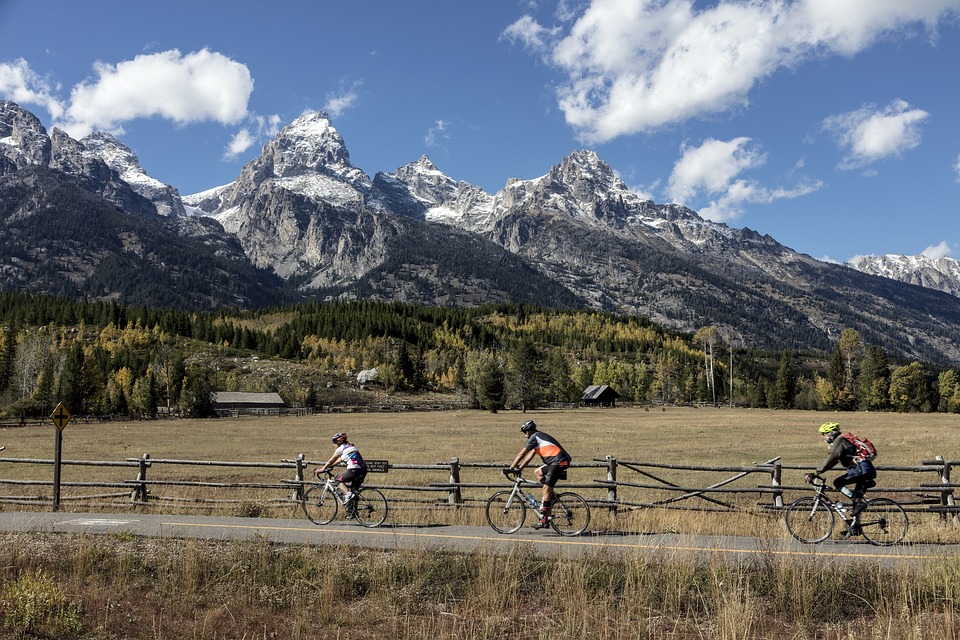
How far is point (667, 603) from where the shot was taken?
28.9 feet

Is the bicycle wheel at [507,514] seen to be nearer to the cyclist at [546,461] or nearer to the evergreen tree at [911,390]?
the cyclist at [546,461]

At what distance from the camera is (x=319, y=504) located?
632 inches

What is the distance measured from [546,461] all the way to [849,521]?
6827 mm

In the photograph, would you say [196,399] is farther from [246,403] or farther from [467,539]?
[467,539]

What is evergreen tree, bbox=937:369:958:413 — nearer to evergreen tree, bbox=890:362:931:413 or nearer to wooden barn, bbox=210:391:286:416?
evergreen tree, bbox=890:362:931:413

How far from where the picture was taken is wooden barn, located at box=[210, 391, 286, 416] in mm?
113000

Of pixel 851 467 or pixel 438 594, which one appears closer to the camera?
pixel 438 594

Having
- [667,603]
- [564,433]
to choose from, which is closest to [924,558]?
[667,603]

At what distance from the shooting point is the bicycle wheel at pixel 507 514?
13.8 meters

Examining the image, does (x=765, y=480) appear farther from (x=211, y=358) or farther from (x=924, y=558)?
(x=211, y=358)

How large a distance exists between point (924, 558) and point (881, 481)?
18812mm

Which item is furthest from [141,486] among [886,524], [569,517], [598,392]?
[598,392]

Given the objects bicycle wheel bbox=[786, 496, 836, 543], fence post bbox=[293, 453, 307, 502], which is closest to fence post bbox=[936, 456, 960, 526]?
bicycle wheel bbox=[786, 496, 836, 543]

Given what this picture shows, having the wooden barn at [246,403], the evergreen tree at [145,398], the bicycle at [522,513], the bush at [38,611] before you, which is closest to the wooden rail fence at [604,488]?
the bicycle at [522,513]
